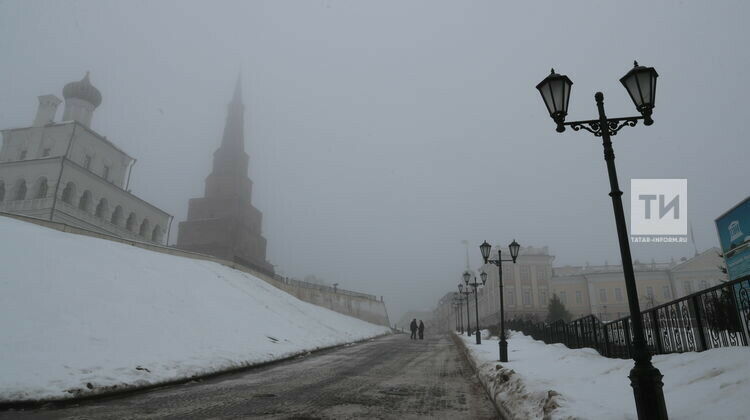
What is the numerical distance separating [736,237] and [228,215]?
52.0 meters

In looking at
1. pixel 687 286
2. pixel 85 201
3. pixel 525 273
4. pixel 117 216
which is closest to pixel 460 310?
pixel 525 273

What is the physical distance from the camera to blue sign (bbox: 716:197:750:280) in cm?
847

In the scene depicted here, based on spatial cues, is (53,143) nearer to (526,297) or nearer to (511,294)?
(511,294)

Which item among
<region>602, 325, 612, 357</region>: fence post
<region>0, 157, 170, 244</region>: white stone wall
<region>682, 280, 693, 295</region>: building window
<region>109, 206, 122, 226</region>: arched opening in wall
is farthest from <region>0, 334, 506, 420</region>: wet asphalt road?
<region>682, 280, 693, 295</region>: building window

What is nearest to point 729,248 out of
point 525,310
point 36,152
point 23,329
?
point 23,329

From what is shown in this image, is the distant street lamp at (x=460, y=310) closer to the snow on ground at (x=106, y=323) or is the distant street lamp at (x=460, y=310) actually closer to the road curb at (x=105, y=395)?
the snow on ground at (x=106, y=323)

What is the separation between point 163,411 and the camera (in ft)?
20.5

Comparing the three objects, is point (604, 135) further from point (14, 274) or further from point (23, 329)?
point (14, 274)

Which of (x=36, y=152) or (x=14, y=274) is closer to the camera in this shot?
(x=14, y=274)

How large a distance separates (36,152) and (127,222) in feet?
35.4

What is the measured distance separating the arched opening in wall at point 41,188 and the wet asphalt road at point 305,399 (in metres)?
37.4

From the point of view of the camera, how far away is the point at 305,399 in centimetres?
718

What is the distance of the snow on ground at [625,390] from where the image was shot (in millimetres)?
4043

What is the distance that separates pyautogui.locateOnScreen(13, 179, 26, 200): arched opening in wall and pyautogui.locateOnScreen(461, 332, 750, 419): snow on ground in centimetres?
4603
